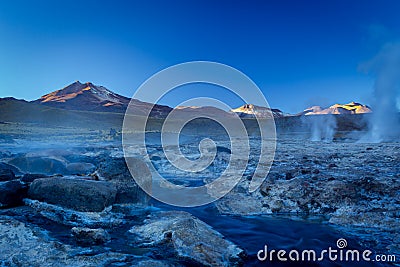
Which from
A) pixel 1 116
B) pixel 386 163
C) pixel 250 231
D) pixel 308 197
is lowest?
pixel 250 231

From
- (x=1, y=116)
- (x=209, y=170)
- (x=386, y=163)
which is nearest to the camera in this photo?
(x=386, y=163)

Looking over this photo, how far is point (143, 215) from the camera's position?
6.74 m

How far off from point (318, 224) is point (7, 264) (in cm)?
598

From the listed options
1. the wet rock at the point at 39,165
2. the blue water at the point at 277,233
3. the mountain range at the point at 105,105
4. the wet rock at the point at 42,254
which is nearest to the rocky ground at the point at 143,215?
the wet rock at the point at 42,254

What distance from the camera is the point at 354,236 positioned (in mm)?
5625

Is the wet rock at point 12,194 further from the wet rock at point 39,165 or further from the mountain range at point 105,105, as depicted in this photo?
the mountain range at point 105,105

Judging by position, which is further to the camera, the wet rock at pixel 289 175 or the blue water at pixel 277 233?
the wet rock at pixel 289 175

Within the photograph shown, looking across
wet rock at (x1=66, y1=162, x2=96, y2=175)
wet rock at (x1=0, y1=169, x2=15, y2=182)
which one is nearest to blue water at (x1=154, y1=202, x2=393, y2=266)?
wet rock at (x1=0, y1=169, x2=15, y2=182)

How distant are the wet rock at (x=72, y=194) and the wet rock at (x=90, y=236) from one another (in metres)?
1.36

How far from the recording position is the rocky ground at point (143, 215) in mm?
4355

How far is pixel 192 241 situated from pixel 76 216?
2.79 metres

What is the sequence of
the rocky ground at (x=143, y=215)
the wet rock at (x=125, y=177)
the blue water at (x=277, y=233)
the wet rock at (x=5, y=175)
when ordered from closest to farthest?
the rocky ground at (x=143, y=215), the blue water at (x=277, y=233), the wet rock at (x=125, y=177), the wet rock at (x=5, y=175)

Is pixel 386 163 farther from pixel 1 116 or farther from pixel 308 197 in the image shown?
pixel 1 116

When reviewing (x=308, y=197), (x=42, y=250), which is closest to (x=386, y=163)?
(x=308, y=197)
